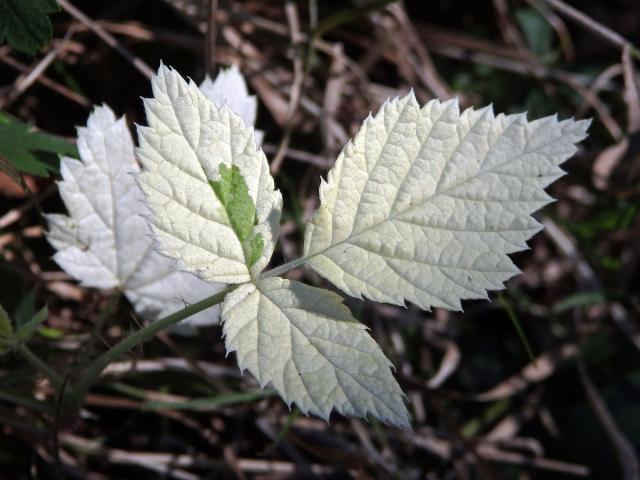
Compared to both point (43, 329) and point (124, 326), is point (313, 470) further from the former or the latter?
point (43, 329)

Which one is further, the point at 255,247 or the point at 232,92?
the point at 232,92

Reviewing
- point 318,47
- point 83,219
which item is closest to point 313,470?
point 83,219

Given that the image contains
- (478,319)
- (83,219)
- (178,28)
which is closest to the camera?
(83,219)

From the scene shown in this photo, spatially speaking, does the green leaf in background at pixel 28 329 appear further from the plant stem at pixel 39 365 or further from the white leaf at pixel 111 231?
the white leaf at pixel 111 231

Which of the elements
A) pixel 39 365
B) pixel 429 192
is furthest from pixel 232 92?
pixel 39 365

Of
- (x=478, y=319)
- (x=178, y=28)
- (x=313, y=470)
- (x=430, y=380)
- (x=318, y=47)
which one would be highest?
(x=178, y=28)

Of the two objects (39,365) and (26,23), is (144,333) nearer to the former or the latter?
(39,365)
